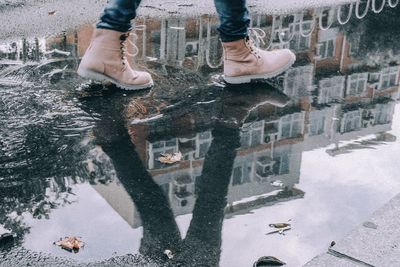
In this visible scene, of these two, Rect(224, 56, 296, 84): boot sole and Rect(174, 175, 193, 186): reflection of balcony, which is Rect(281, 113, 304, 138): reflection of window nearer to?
Rect(224, 56, 296, 84): boot sole

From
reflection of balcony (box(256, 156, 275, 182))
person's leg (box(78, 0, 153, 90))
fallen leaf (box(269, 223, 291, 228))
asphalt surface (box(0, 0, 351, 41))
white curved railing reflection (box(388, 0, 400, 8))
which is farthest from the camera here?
white curved railing reflection (box(388, 0, 400, 8))

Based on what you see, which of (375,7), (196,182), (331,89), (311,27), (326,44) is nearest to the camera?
(196,182)

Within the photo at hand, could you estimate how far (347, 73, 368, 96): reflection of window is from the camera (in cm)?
488

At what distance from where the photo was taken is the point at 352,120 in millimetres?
4441

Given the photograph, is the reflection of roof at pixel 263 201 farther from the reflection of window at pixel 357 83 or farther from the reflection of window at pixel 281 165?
the reflection of window at pixel 357 83

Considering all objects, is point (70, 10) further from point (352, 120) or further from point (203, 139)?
point (352, 120)

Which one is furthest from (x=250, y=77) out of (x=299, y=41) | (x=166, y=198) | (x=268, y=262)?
(x=268, y=262)

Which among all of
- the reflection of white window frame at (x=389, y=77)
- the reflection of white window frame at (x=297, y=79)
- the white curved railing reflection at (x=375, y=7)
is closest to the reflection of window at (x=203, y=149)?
the reflection of white window frame at (x=297, y=79)

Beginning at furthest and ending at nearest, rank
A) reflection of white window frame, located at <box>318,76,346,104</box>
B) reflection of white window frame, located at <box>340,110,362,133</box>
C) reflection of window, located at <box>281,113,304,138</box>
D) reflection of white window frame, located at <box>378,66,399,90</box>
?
reflection of white window frame, located at <box>378,66,399,90</box>, reflection of white window frame, located at <box>318,76,346,104</box>, reflection of white window frame, located at <box>340,110,362,133</box>, reflection of window, located at <box>281,113,304,138</box>

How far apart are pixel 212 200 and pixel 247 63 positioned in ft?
5.30

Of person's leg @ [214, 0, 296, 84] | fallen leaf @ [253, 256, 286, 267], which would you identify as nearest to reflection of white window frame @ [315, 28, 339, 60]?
person's leg @ [214, 0, 296, 84]

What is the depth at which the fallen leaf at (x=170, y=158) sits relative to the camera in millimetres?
3768

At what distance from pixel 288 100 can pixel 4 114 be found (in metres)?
1.75

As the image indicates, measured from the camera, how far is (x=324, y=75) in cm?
513
